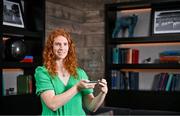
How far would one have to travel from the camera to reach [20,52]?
3340mm

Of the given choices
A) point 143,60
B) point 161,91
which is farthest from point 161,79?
point 143,60

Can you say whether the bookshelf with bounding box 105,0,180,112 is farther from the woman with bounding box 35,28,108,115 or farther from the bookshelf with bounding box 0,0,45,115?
the woman with bounding box 35,28,108,115

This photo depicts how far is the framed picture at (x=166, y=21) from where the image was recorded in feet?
13.1

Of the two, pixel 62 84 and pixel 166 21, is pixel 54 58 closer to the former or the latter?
pixel 62 84

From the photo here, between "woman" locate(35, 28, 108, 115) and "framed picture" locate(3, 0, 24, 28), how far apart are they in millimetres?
2117

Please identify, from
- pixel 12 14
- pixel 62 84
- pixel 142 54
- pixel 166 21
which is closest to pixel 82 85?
pixel 62 84

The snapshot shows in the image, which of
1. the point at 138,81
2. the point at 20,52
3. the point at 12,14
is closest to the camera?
the point at 20,52

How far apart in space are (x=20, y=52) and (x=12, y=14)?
→ 51 cm

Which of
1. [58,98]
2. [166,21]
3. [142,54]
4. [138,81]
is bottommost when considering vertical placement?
[138,81]

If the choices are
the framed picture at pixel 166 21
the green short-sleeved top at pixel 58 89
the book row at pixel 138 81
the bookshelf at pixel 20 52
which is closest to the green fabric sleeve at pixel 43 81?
the green short-sleeved top at pixel 58 89

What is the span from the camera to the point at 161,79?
402cm

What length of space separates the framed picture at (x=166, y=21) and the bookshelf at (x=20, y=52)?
161 cm

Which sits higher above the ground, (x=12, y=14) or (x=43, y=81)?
(x=12, y=14)

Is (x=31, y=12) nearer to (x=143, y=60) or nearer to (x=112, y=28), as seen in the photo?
(x=112, y=28)
